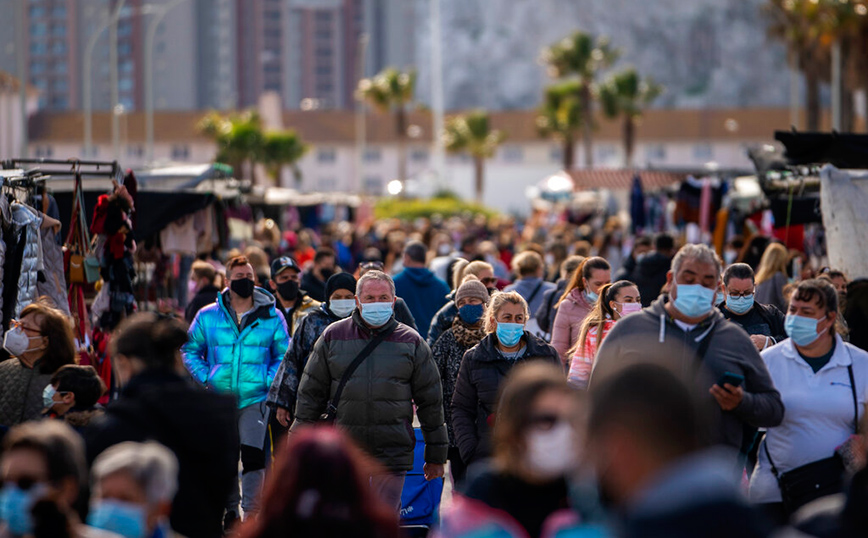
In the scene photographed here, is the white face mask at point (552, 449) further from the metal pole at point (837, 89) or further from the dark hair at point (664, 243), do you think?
the metal pole at point (837, 89)

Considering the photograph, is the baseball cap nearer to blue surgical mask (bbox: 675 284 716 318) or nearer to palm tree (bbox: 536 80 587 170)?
blue surgical mask (bbox: 675 284 716 318)

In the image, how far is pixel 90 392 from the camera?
644 cm

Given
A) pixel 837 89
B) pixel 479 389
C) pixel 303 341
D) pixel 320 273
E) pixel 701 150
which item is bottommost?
pixel 479 389

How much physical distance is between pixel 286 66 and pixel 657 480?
500 feet

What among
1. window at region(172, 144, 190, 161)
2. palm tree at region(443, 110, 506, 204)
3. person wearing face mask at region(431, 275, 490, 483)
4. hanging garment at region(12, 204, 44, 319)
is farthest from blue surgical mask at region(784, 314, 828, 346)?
window at region(172, 144, 190, 161)

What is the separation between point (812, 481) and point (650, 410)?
10.5 ft

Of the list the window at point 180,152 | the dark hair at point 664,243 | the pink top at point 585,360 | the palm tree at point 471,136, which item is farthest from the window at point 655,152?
the pink top at point 585,360

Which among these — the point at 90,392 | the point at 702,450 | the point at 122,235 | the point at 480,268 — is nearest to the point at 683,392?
the point at 702,450

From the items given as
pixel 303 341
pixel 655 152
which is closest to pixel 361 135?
pixel 655 152

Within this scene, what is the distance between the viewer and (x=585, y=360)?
26.9ft

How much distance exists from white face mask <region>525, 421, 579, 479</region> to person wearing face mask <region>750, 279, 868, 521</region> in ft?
7.64

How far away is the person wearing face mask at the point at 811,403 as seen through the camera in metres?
6.22

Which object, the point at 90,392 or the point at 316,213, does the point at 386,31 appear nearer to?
the point at 316,213

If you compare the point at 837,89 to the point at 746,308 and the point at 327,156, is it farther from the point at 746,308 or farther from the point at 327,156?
the point at 327,156
